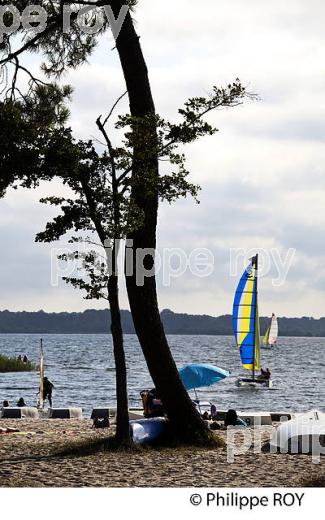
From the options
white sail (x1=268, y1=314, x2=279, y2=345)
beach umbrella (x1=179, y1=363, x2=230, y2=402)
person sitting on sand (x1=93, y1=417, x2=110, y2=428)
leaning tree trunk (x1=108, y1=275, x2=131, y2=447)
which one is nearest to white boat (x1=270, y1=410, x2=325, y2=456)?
leaning tree trunk (x1=108, y1=275, x2=131, y2=447)

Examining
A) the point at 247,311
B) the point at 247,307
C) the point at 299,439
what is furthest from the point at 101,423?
the point at 247,307

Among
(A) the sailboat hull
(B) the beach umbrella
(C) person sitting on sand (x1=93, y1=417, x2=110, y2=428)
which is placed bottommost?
(A) the sailboat hull

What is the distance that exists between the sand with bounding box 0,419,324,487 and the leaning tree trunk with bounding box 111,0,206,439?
41.0 inches

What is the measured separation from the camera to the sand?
17.5 meters

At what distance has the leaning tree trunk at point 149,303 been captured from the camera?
2234 cm

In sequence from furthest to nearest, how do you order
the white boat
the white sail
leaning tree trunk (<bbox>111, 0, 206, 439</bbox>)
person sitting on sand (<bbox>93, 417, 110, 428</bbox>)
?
1. the white sail
2. person sitting on sand (<bbox>93, 417, 110, 428</bbox>)
3. leaning tree trunk (<bbox>111, 0, 206, 439</bbox>)
4. the white boat

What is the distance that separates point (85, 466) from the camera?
757 inches

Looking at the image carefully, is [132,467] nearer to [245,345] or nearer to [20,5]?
[20,5]

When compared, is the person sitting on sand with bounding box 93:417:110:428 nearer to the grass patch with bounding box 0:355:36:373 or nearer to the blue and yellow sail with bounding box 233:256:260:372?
the blue and yellow sail with bounding box 233:256:260:372

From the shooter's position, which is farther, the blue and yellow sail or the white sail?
the white sail

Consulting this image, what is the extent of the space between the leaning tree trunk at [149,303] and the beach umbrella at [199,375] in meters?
5.36

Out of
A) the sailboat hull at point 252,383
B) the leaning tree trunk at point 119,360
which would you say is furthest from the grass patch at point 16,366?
the leaning tree trunk at point 119,360

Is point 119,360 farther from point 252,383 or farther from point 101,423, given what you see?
point 252,383

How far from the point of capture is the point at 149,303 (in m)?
22.3
